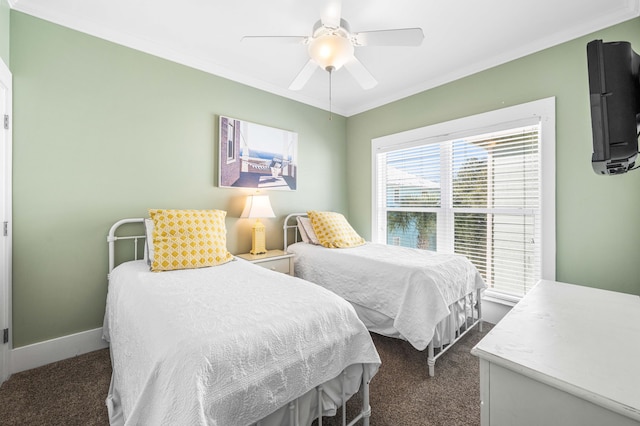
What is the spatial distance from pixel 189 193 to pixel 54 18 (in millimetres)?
1572

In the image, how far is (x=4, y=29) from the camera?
181 centimetres

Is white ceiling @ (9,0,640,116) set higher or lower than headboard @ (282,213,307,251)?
higher

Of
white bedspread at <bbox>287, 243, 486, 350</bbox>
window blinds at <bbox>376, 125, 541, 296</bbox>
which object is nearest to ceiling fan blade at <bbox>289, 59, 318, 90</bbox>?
white bedspread at <bbox>287, 243, 486, 350</bbox>

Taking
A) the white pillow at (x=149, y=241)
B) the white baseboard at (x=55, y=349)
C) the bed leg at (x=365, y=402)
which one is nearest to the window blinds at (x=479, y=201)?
the bed leg at (x=365, y=402)

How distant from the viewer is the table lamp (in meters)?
2.81

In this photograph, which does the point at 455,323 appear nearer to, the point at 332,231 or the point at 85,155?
the point at 332,231

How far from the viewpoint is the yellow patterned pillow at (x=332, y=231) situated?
9.67 ft

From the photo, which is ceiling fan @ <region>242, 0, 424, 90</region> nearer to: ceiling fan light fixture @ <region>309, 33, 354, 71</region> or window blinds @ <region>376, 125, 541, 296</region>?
ceiling fan light fixture @ <region>309, 33, 354, 71</region>

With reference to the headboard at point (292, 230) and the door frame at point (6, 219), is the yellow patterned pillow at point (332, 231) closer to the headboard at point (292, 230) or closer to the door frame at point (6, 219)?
the headboard at point (292, 230)

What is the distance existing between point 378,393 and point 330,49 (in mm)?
2287

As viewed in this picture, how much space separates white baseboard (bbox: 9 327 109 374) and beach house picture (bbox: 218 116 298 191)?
1.66 m

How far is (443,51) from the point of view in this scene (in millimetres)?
2543

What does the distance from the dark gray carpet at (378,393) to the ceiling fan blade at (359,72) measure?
7.39 feet

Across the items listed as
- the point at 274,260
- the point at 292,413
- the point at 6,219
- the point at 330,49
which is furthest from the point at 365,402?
the point at 6,219
